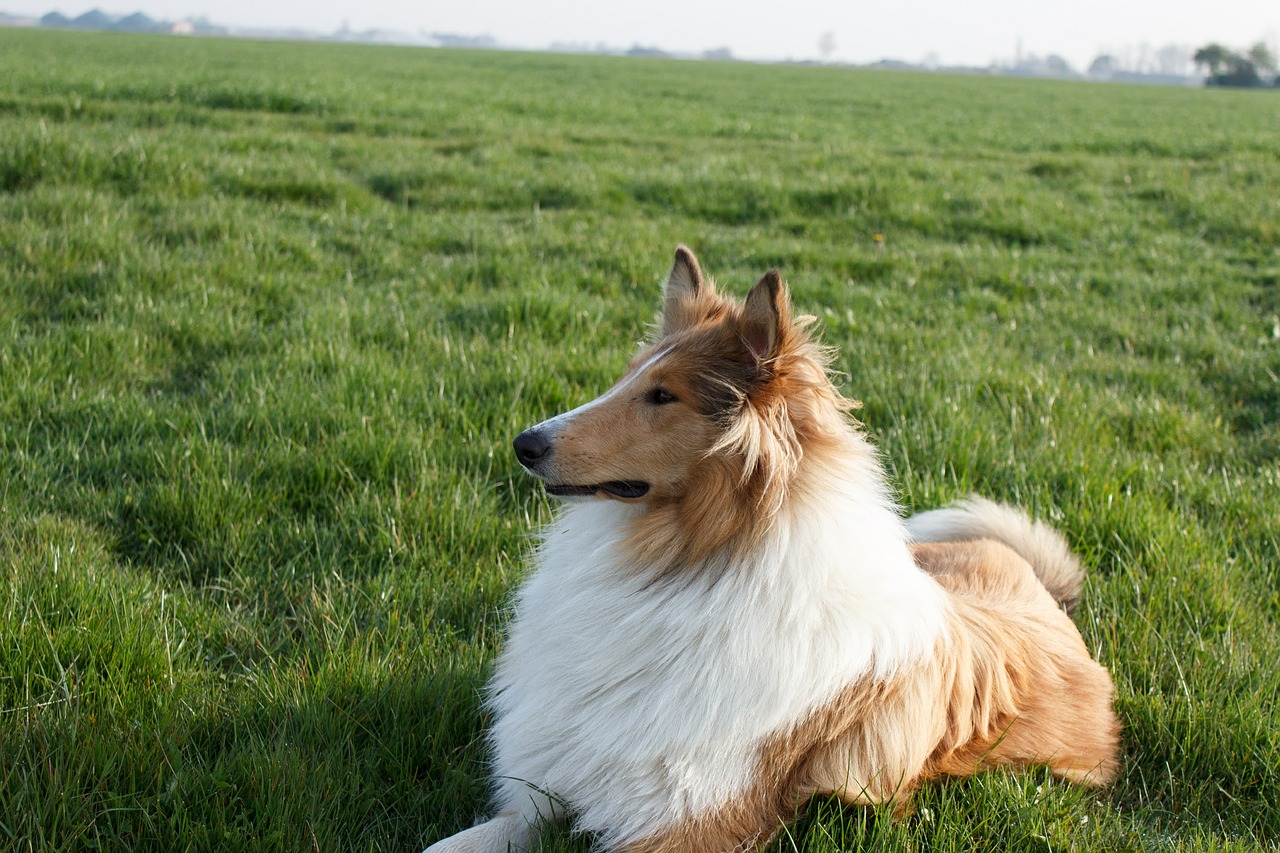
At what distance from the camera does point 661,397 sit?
2.54m

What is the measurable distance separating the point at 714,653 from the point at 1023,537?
6.18 ft

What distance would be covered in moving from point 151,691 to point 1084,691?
295 centimetres

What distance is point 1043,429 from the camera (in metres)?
5.02

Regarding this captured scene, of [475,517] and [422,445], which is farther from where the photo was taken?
[422,445]

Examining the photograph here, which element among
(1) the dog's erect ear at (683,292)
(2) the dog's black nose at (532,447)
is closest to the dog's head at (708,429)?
(2) the dog's black nose at (532,447)

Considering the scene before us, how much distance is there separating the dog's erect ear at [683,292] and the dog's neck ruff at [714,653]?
65 centimetres

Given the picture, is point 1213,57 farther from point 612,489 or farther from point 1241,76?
point 612,489

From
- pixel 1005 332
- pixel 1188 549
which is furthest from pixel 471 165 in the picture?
pixel 1188 549

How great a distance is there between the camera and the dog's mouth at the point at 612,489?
2494 millimetres

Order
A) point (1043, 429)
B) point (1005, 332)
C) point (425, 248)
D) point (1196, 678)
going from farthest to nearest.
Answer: point (425, 248), point (1005, 332), point (1043, 429), point (1196, 678)

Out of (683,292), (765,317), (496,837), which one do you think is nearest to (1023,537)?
(683,292)

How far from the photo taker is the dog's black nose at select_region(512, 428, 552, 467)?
2.47 m

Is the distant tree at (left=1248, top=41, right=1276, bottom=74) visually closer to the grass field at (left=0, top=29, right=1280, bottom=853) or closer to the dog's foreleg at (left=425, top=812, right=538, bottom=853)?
the grass field at (left=0, top=29, right=1280, bottom=853)

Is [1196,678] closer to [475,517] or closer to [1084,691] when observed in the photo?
[1084,691]
